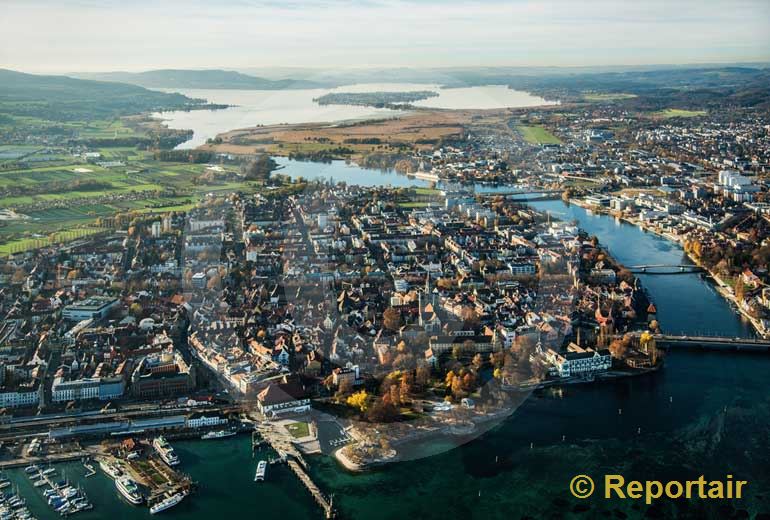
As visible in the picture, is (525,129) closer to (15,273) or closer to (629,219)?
(629,219)

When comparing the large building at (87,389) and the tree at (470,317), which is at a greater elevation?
the tree at (470,317)

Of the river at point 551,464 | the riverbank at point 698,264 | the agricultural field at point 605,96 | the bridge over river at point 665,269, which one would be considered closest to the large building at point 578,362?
the river at point 551,464

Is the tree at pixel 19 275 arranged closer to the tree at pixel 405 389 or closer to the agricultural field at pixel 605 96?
the tree at pixel 405 389

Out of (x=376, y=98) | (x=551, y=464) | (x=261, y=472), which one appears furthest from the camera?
(x=376, y=98)

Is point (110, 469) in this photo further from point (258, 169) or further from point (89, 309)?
point (258, 169)

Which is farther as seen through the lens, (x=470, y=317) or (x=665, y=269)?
(x=665, y=269)

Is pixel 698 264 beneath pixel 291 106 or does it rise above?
beneath

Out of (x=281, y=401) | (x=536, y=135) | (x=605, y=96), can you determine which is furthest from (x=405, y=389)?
(x=605, y=96)
